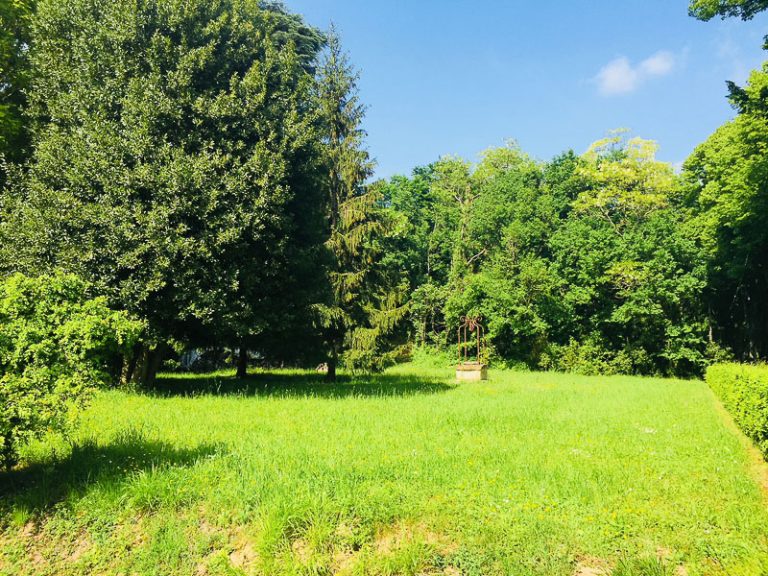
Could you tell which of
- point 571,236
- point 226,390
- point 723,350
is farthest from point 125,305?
point 723,350

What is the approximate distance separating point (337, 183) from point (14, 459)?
674 inches

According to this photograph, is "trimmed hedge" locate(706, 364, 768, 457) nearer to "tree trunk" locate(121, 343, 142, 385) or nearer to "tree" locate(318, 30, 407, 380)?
"tree" locate(318, 30, 407, 380)

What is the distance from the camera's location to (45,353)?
505cm

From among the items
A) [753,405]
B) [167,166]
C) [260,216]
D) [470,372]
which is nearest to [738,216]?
[470,372]

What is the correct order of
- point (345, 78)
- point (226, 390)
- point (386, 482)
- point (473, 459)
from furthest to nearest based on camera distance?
point (345, 78), point (226, 390), point (473, 459), point (386, 482)

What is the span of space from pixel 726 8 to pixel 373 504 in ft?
62.7

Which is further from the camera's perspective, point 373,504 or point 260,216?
point 260,216

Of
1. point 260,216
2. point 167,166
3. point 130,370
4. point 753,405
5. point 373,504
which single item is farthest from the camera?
point 130,370

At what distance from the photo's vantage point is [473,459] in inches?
262

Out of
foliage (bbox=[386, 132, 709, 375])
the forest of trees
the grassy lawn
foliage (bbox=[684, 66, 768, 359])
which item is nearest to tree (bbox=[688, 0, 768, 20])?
the forest of trees

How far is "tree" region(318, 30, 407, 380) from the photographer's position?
64.2 ft

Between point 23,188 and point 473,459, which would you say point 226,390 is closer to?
point 23,188

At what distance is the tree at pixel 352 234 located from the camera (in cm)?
1958

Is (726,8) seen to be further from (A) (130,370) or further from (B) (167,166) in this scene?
(A) (130,370)
